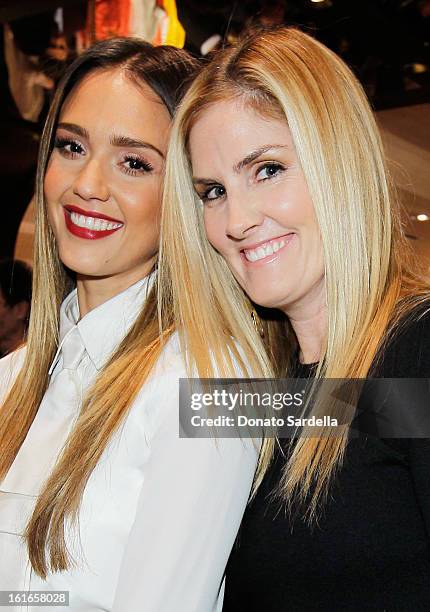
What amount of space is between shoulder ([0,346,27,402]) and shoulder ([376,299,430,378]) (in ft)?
2.66

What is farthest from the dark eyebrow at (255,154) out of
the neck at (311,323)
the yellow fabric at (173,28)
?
the yellow fabric at (173,28)

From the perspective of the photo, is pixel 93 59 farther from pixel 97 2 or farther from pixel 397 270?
pixel 97 2

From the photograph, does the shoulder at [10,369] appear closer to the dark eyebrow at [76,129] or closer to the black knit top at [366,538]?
the dark eyebrow at [76,129]

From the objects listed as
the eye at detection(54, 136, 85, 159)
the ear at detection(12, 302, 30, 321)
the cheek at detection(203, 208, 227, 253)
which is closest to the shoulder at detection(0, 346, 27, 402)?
the eye at detection(54, 136, 85, 159)

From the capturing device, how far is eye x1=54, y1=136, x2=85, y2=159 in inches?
56.7

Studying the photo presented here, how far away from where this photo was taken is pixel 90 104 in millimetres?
1427

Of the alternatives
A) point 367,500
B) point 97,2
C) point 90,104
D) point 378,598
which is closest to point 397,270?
point 367,500

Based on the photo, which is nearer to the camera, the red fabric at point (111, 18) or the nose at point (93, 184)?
the nose at point (93, 184)

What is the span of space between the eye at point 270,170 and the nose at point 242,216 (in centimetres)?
4

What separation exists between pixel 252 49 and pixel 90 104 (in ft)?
1.07

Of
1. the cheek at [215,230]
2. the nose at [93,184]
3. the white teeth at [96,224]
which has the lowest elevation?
the cheek at [215,230]

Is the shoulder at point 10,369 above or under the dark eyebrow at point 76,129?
under

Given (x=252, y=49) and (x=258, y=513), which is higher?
(x=252, y=49)

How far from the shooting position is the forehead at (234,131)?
1202 mm
